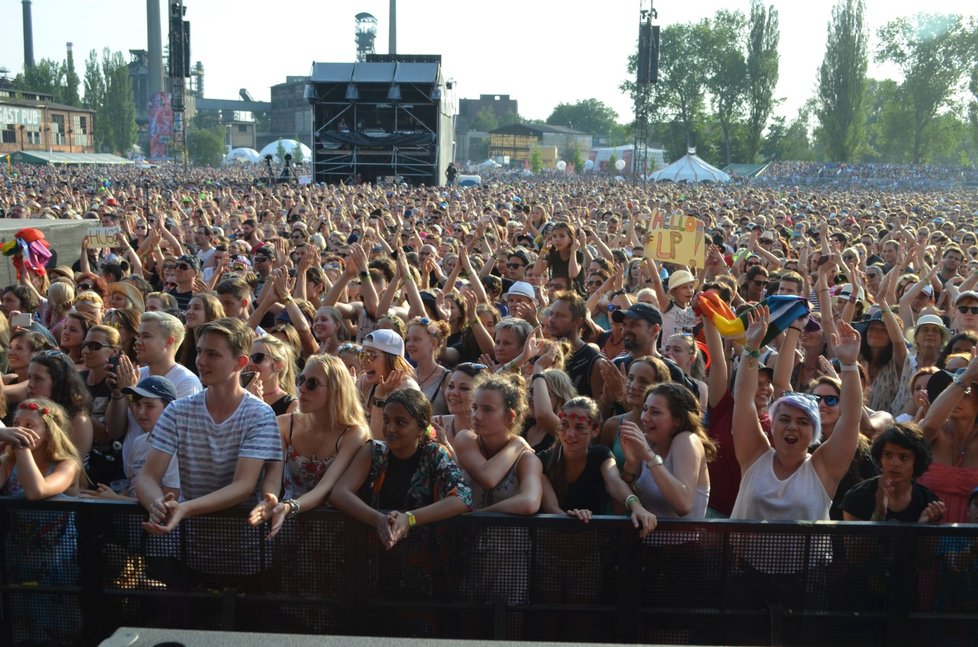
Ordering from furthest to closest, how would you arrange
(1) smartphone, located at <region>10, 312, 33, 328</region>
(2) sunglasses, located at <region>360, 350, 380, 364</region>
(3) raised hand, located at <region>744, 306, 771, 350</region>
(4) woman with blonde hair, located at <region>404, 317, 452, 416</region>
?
(1) smartphone, located at <region>10, 312, 33, 328</region>
(4) woman with blonde hair, located at <region>404, 317, 452, 416</region>
(2) sunglasses, located at <region>360, 350, 380, 364</region>
(3) raised hand, located at <region>744, 306, 771, 350</region>

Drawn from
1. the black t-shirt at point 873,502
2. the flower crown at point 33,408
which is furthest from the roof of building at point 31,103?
the black t-shirt at point 873,502

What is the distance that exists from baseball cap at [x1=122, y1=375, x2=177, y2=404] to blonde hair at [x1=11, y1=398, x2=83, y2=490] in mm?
417

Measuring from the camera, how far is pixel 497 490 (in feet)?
12.8

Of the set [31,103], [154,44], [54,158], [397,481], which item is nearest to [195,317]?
[397,481]

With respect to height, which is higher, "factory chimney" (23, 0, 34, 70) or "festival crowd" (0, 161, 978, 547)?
"factory chimney" (23, 0, 34, 70)

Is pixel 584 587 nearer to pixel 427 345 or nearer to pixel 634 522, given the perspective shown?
pixel 634 522

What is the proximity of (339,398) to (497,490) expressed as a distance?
736mm

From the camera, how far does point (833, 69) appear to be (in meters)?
76.4

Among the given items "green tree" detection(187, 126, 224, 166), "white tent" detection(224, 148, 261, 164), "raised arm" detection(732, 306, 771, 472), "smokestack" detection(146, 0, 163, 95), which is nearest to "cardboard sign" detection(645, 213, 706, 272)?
"raised arm" detection(732, 306, 771, 472)

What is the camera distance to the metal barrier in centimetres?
326

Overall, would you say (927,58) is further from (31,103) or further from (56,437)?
(56,437)

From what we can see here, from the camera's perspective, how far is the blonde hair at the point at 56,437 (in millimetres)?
3887

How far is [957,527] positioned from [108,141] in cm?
10551

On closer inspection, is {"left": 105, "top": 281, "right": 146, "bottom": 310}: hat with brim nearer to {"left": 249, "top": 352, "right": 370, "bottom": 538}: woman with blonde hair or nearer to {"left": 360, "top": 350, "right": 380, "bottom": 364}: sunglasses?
{"left": 360, "top": 350, "right": 380, "bottom": 364}: sunglasses
